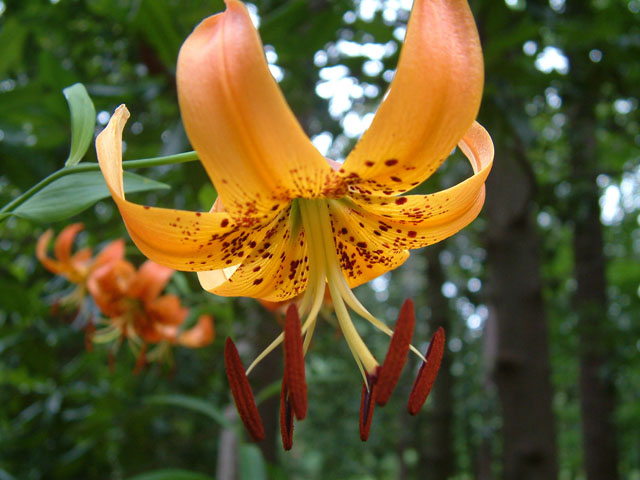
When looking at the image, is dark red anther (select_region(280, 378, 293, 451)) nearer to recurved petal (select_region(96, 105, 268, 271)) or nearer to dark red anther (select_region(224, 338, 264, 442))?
dark red anther (select_region(224, 338, 264, 442))

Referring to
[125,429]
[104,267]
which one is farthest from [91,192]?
[125,429]

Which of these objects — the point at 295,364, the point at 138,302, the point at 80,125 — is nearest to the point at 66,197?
the point at 80,125

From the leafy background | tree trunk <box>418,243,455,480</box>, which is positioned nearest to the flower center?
the leafy background

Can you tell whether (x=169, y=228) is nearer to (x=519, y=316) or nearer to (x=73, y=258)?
(x=73, y=258)

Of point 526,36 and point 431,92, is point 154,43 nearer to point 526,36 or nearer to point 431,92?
point 526,36

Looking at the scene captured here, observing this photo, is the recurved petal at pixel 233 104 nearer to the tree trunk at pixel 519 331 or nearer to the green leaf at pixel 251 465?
the green leaf at pixel 251 465

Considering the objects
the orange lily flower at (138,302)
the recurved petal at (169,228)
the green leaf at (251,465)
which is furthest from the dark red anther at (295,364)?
the orange lily flower at (138,302)
